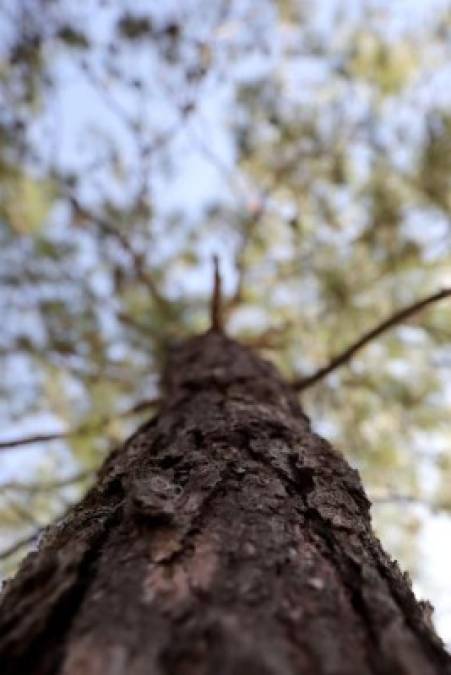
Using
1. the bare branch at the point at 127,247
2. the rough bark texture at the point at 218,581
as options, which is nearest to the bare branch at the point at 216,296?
the rough bark texture at the point at 218,581

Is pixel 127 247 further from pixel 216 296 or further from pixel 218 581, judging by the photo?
pixel 218 581

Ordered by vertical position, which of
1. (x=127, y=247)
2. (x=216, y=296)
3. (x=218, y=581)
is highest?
(x=127, y=247)

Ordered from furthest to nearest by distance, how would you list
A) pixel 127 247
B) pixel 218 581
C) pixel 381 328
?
pixel 127 247 < pixel 381 328 < pixel 218 581

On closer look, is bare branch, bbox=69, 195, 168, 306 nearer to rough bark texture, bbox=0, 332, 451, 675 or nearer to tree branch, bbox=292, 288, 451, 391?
tree branch, bbox=292, 288, 451, 391

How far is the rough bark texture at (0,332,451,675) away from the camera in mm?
616

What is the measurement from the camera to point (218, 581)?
73cm

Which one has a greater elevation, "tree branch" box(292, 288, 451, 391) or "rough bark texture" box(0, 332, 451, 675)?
"tree branch" box(292, 288, 451, 391)

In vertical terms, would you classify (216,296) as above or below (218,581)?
above

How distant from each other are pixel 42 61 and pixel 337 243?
6.30 ft

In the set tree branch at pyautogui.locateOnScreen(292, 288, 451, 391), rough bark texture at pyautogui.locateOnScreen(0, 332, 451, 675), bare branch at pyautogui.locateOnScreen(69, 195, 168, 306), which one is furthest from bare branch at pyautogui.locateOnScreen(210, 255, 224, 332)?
bare branch at pyautogui.locateOnScreen(69, 195, 168, 306)

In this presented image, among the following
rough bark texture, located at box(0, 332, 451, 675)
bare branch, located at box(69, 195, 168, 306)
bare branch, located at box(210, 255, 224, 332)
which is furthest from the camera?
bare branch, located at box(69, 195, 168, 306)

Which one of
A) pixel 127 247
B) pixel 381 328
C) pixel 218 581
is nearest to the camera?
pixel 218 581

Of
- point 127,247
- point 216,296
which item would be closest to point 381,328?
point 216,296

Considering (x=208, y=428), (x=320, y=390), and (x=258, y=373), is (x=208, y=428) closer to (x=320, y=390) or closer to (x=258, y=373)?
(x=258, y=373)
